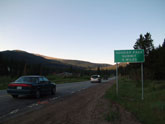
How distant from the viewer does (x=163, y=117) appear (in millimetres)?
6246

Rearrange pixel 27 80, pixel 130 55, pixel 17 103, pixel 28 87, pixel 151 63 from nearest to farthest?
pixel 17 103 → pixel 28 87 → pixel 27 80 → pixel 130 55 → pixel 151 63

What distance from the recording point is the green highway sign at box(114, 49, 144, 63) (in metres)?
12.0

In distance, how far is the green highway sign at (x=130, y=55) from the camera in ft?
39.4

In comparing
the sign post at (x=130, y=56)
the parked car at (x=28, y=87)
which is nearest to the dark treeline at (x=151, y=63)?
the sign post at (x=130, y=56)

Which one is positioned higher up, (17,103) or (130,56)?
(130,56)

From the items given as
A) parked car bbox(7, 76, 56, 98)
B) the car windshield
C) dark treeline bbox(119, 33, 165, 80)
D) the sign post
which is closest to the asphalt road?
parked car bbox(7, 76, 56, 98)

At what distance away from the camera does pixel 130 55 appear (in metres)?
12.5

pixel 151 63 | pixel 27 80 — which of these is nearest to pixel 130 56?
pixel 27 80

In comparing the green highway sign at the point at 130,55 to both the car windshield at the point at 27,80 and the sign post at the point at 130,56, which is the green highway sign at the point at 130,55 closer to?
the sign post at the point at 130,56

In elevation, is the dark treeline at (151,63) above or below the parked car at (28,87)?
above

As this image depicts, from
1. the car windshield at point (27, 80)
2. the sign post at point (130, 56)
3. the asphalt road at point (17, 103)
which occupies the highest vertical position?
the sign post at point (130, 56)

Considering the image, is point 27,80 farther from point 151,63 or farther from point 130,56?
point 151,63

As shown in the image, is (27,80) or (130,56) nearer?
(27,80)

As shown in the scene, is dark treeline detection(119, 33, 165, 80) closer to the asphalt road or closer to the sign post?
the sign post
